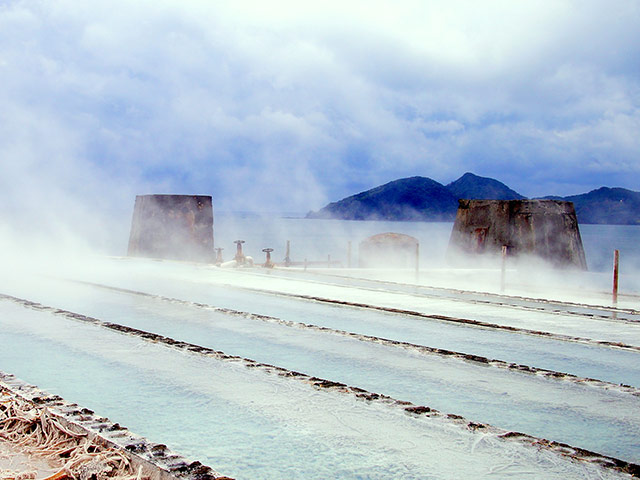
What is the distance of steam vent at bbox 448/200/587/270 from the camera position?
26375 mm

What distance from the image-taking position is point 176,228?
25.6 m

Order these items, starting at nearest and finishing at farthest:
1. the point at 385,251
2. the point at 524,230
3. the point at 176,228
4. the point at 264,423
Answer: the point at 264,423, the point at 176,228, the point at 524,230, the point at 385,251

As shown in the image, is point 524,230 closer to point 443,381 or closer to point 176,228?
point 176,228

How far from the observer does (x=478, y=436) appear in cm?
441

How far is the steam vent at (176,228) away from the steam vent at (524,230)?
33.8 feet

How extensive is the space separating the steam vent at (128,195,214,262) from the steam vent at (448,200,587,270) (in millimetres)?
10288

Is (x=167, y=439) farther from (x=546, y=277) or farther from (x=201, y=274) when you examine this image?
(x=546, y=277)

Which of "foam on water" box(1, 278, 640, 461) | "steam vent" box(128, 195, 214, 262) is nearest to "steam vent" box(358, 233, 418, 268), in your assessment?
"steam vent" box(128, 195, 214, 262)

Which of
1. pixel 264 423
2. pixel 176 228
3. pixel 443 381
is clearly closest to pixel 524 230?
pixel 176 228

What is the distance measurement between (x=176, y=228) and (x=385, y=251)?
38.3 ft

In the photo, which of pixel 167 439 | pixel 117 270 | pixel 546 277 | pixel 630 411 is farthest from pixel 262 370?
pixel 546 277

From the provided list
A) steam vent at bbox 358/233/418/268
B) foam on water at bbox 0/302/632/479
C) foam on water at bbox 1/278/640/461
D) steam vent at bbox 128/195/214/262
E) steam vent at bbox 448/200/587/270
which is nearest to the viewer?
foam on water at bbox 0/302/632/479

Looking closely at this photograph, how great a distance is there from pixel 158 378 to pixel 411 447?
251 centimetres

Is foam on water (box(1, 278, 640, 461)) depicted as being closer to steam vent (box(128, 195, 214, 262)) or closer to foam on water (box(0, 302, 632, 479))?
foam on water (box(0, 302, 632, 479))
